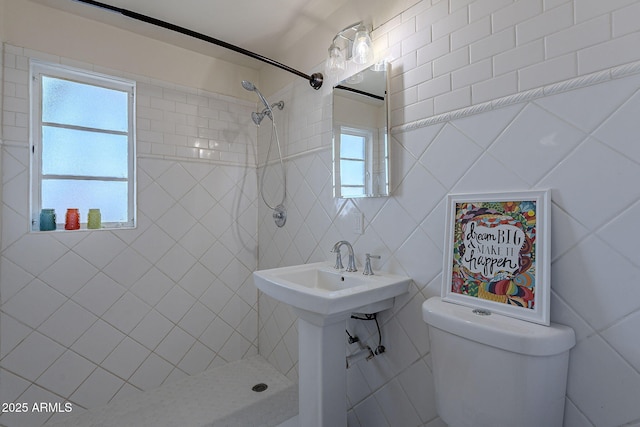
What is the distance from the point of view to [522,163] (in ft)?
3.27

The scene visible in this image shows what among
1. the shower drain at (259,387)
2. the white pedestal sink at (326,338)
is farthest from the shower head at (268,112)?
the shower drain at (259,387)

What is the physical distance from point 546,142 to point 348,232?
3.11 feet

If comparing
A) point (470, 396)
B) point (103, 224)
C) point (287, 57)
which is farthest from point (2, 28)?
point (470, 396)

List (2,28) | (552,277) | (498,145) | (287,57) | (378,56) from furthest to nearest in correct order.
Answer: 1. (287,57)
2. (2,28)
3. (378,56)
4. (498,145)
5. (552,277)

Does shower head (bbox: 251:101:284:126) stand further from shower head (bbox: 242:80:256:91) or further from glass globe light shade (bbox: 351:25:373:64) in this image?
glass globe light shade (bbox: 351:25:373:64)

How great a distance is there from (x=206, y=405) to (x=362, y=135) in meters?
1.83

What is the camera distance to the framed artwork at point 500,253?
92cm

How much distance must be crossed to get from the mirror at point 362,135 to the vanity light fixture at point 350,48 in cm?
7

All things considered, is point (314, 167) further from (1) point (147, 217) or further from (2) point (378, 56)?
Answer: (1) point (147, 217)

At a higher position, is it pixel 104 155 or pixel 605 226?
pixel 104 155

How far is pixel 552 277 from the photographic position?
0.93 m

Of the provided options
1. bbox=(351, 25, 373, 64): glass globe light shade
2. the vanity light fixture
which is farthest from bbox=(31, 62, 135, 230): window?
bbox=(351, 25, 373, 64): glass globe light shade

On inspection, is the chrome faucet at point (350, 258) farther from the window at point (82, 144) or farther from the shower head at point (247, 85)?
the window at point (82, 144)

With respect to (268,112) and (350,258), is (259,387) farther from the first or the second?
(268,112)
